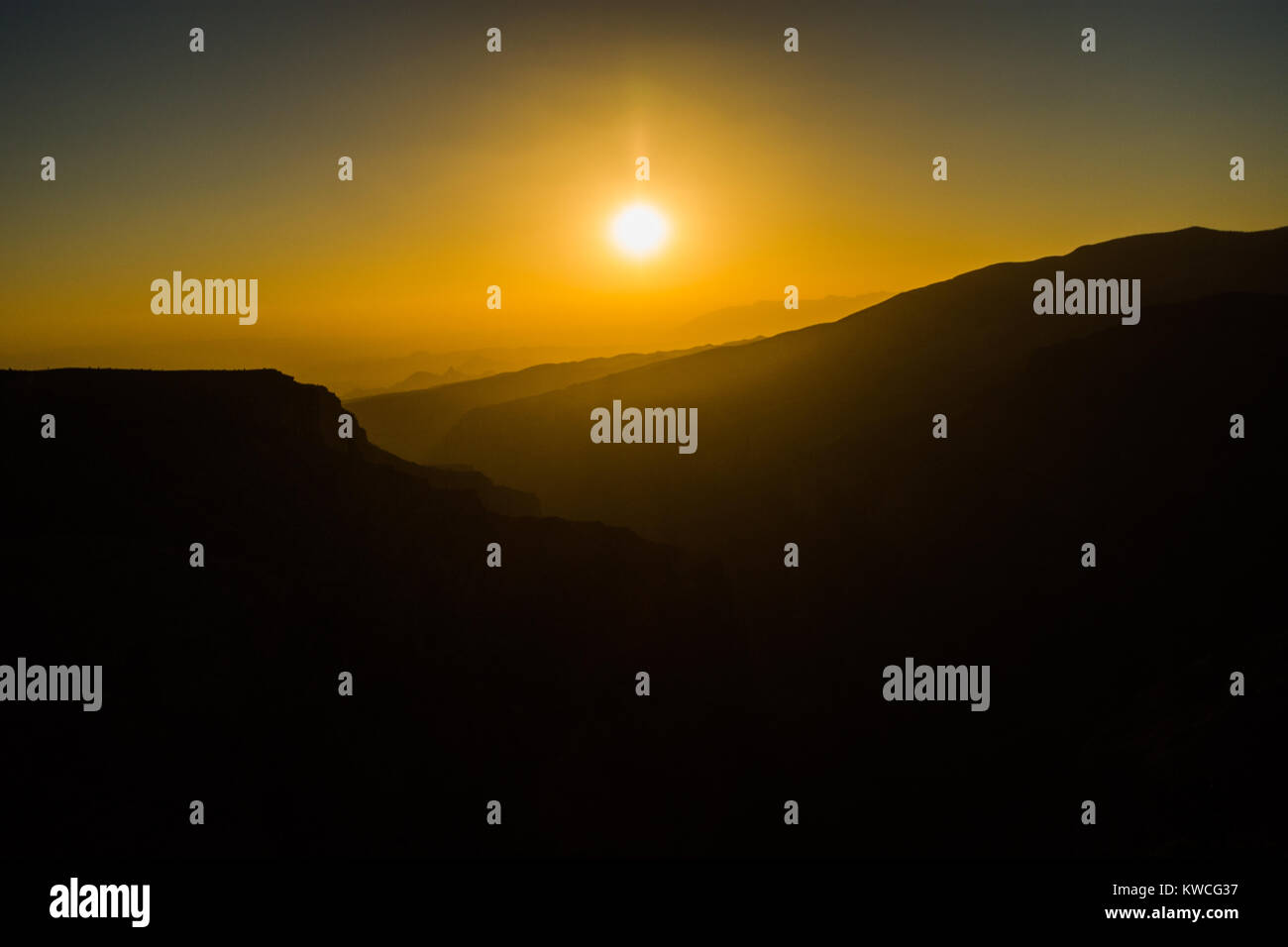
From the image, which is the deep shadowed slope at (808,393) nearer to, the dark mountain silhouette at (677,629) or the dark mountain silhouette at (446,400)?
the dark mountain silhouette at (677,629)

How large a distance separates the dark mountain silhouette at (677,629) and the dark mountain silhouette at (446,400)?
305ft

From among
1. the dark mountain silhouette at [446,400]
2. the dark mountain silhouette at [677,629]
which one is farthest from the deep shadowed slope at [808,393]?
the dark mountain silhouette at [446,400]

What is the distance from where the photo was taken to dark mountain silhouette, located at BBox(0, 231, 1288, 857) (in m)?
24.8

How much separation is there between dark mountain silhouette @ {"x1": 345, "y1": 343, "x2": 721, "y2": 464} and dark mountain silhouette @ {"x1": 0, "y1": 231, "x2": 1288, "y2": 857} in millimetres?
92843

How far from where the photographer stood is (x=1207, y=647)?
121 feet

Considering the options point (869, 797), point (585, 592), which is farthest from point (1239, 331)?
point (585, 592)

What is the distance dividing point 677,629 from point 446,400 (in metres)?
146

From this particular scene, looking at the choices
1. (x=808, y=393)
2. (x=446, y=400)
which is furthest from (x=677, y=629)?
(x=446, y=400)

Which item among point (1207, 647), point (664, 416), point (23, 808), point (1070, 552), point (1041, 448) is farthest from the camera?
point (664, 416)

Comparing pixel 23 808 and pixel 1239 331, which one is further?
pixel 1239 331

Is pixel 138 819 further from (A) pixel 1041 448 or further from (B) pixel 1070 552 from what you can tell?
(A) pixel 1041 448

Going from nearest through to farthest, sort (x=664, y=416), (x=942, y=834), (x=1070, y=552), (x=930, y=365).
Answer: (x=942, y=834)
(x=1070, y=552)
(x=930, y=365)
(x=664, y=416)

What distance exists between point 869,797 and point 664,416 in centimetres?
4754

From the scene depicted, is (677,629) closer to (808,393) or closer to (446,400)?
(808,393)
